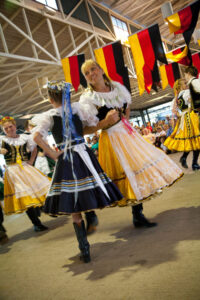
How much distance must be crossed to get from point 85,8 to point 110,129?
400 inches

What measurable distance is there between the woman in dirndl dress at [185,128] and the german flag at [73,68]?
2597 mm

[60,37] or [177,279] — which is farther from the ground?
[60,37]

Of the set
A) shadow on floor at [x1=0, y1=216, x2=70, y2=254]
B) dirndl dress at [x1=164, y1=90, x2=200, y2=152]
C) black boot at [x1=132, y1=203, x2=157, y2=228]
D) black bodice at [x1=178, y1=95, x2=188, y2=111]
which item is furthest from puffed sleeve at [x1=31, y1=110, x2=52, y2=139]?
black bodice at [x1=178, y1=95, x2=188, y2=111]

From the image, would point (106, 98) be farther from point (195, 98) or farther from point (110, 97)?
point (195, 98)

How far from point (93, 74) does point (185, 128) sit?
2392mm

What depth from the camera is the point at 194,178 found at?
3457 mm

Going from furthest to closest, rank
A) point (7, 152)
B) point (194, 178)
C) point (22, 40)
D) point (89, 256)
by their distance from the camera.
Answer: point (22, 40)
point (194, 178)
point (7, 152)
point (89, 256)

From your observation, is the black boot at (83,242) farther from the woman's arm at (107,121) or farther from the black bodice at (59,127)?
the woman's arm at (107,121)

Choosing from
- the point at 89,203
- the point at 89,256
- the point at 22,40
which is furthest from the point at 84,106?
the point at 22,40

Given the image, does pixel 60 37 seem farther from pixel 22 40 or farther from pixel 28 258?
pixel 28 258

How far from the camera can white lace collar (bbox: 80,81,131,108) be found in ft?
7.08

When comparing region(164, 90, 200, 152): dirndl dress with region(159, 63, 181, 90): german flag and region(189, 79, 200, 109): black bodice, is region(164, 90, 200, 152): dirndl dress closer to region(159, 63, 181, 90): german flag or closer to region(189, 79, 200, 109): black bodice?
region(189, 79, 200, 109): black bodice

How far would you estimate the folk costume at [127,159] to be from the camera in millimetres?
2025

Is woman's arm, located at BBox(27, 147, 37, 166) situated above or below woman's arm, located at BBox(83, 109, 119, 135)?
below
